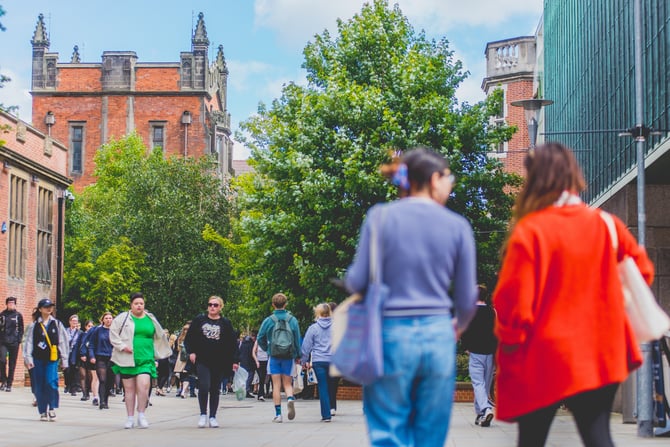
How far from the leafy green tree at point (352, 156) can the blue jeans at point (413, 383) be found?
27859 millimetres

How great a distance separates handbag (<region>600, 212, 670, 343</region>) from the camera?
6348 mm

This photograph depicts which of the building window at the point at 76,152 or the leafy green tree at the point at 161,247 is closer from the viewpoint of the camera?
the leafy green tree at the point at 161,247

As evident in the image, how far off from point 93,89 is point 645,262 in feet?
229

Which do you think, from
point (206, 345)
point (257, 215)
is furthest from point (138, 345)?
point (257, 215)

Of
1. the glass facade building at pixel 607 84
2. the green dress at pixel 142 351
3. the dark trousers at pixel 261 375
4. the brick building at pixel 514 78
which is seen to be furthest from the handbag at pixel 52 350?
the brick building at pixel 514 78

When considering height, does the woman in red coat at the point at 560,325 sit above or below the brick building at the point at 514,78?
below

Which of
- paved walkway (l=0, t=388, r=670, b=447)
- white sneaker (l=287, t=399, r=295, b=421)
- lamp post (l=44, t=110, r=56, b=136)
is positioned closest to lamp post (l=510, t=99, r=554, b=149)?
paved walkway (l=0, t=388, r=670, b=447)

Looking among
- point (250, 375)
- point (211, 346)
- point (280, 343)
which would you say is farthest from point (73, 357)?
point (211, 346)

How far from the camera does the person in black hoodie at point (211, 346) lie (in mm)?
16703

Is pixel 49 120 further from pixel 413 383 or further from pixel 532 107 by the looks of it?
pixel 413 383

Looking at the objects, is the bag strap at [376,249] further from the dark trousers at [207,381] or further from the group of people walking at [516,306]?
the dark trousers at [207,381]

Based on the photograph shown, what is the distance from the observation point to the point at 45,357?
1844 centimetres

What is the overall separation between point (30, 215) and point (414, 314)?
116 ft

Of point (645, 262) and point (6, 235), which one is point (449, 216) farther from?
point (6, 235)
